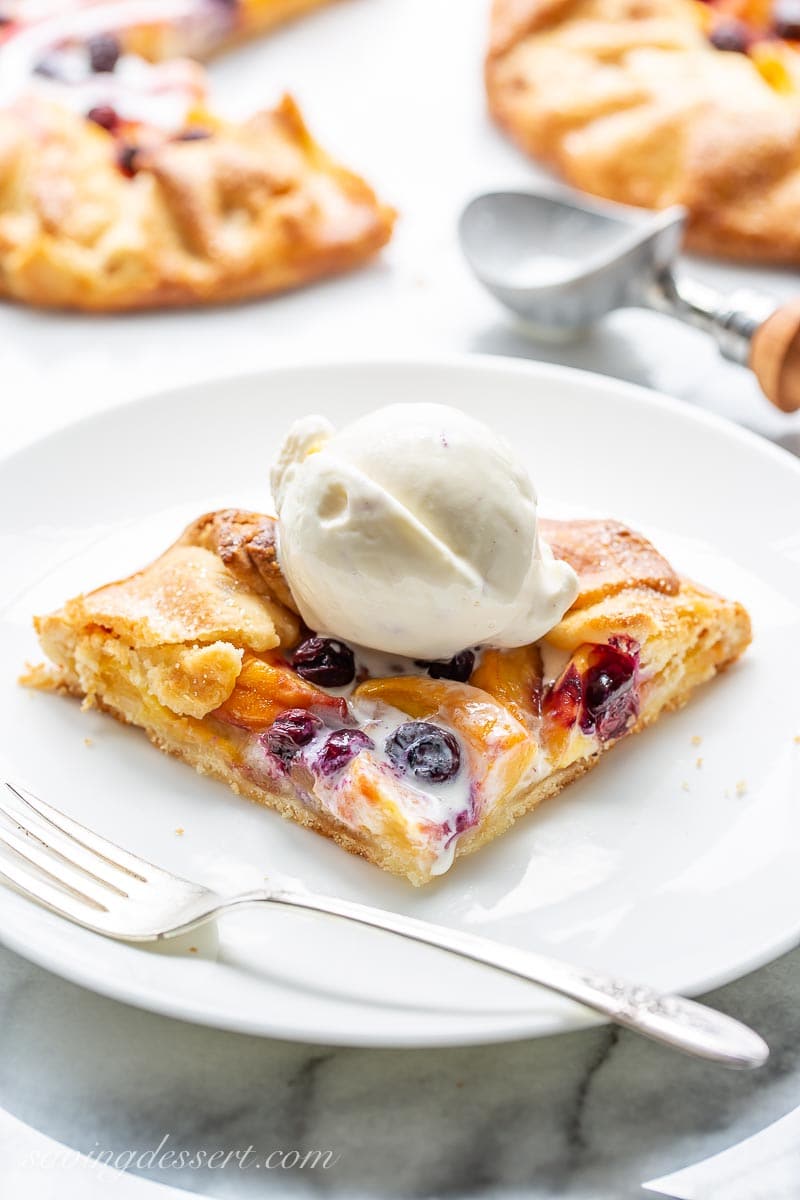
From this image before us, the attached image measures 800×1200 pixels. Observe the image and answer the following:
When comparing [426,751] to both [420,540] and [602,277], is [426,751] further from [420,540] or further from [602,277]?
[602,277]

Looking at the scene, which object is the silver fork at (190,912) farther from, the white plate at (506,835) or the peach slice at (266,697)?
the peach slice at (266,697)

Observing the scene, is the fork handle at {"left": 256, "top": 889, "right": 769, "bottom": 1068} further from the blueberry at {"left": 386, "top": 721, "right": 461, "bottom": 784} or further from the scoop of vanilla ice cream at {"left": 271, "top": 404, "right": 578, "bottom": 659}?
the scoop of vanilla ice cream at {"left": 271, "top": 404, "right": 578, "bottom": 659}

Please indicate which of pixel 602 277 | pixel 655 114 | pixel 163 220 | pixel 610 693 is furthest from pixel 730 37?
pixel 610 693

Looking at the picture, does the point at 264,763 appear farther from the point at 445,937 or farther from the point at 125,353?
the point at 125,353

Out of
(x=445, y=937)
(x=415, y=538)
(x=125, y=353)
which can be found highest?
(x=415, y=538)

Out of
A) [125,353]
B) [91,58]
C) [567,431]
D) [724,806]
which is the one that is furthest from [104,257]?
[724,806]

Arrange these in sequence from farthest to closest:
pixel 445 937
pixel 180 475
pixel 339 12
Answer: pixel 339 12
pixel 180 475
pixel 445 937
